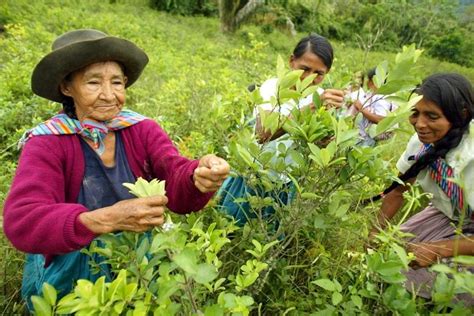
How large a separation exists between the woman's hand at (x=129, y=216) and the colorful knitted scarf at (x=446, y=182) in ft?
4.63

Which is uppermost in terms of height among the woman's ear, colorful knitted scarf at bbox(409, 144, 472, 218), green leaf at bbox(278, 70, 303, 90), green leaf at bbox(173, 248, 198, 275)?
green leaf at bbox(278, 70, 303, 90)

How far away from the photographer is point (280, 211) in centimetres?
135

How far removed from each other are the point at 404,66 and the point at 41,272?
4.76 ft

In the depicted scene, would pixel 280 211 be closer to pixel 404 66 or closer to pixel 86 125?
pixel 404 66

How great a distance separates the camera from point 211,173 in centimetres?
117

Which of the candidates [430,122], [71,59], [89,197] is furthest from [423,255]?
[71,59]

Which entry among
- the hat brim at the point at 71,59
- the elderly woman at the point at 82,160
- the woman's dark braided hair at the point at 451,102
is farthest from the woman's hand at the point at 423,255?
the hat brim at the point at 71,59

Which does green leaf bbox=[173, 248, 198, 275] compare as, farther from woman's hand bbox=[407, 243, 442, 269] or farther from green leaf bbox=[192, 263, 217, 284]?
woman's hand bbox=[407, 243, 442, 269]

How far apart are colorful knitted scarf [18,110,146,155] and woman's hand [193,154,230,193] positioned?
0.43 metres

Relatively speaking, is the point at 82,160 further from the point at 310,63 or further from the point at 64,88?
the point at 310,63

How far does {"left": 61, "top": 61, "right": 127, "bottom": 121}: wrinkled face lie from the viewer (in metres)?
1.41

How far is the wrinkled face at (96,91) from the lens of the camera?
4.63ft

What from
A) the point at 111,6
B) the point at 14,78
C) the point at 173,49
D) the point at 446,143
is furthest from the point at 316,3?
the point at 446,143

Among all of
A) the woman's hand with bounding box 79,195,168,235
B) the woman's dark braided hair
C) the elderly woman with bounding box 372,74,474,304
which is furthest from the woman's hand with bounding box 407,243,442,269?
the woman's hand with bounding box 79,195,168,235
